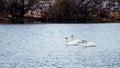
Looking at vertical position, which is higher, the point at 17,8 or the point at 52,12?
the point at 17,8

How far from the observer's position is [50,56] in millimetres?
42812

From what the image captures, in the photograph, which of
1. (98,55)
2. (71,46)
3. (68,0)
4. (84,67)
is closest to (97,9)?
(68,0)

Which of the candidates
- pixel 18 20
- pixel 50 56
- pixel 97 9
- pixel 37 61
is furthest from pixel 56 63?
pixel 97 9

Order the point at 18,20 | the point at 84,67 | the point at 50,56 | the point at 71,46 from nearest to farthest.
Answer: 1. the point at 84,67
2. the point at 50,56
3. the point at 71,46
4. the point at 18,20

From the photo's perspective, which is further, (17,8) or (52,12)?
(52,12)

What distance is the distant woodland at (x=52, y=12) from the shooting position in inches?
4867

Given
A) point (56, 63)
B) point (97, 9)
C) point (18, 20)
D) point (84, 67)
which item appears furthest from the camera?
point (97, 9)

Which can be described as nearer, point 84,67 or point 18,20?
point 84,67

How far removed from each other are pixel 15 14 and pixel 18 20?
6.85ft

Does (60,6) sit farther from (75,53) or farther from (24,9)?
(75,53)

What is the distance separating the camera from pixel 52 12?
124812 millimetres

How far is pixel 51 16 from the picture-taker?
411ft

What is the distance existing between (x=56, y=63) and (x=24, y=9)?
88.9 meters

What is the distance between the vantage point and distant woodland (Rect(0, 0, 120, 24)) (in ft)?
406
